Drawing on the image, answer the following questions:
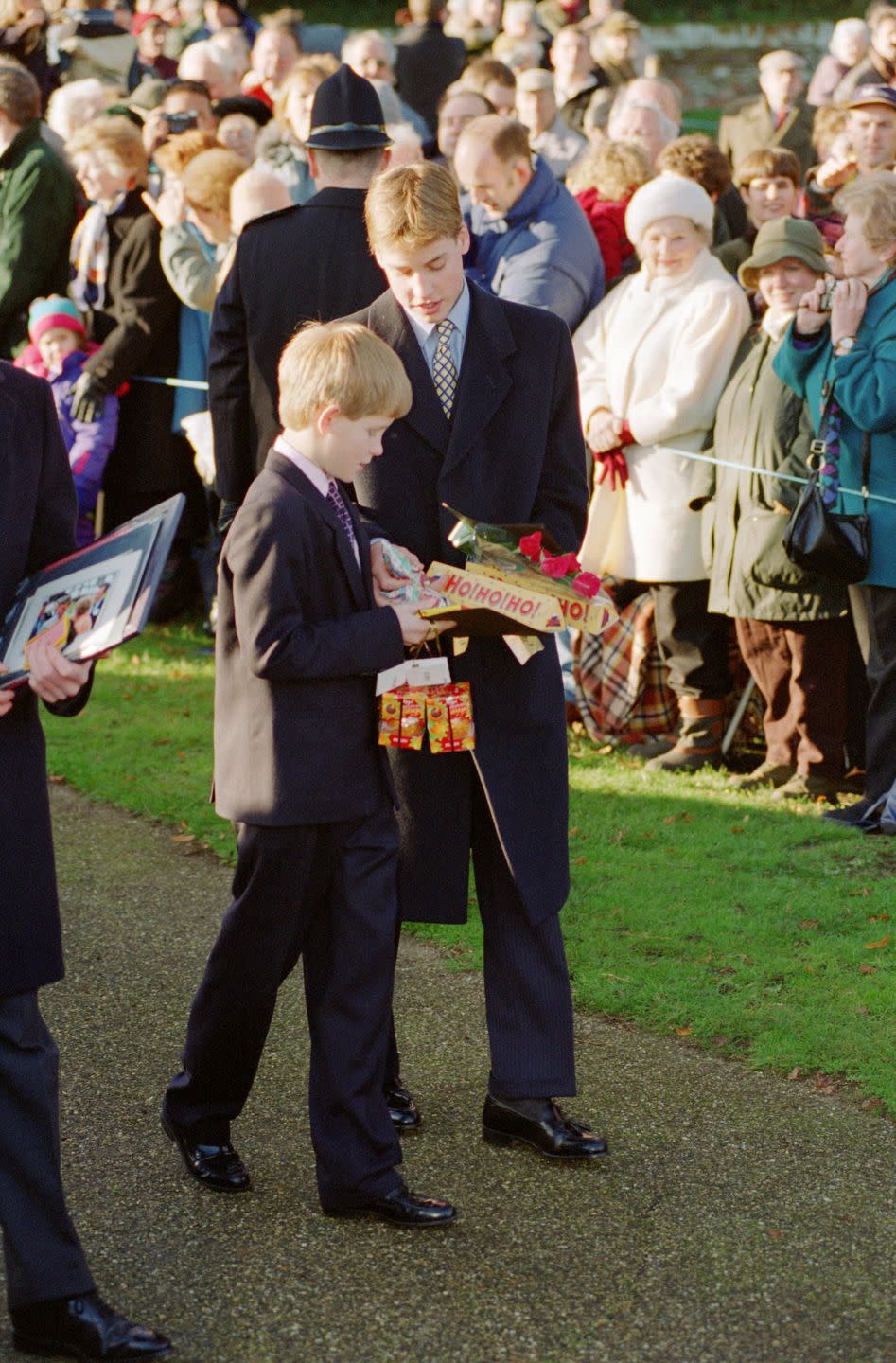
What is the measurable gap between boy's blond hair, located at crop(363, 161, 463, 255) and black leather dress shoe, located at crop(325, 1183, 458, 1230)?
202cm

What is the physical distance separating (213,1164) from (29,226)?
6916 millimetres

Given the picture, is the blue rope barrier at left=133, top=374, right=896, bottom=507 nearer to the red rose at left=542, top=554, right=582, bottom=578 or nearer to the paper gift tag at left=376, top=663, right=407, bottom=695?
the red rose at left=542, top=554, right=582, bottom=578

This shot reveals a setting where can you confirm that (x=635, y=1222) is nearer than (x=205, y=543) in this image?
Yes

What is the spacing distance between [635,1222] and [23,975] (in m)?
1.42

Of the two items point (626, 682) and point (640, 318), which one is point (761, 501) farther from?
point (626, 682)

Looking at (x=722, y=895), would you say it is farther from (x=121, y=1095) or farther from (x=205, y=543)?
(x=205, y=543)

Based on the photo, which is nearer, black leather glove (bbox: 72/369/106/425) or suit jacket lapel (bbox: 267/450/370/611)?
suit jacket lapel (bbox: 267/450/370/611)

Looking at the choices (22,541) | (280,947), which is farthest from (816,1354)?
(22,541)

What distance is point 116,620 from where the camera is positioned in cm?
300

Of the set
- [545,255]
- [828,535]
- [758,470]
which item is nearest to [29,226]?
[545,255]

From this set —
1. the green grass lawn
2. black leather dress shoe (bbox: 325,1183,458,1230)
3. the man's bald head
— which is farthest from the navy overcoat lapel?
the man's bald head

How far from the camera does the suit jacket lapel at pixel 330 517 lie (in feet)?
12.2

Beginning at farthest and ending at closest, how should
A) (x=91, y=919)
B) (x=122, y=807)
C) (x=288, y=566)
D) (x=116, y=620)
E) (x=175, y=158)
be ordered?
(x=175, y=158) < (x=122, y=807) < (x=91, y=919) < (x=288, y=566) < (x=116, y=620)

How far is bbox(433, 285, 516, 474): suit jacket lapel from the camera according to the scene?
4.08 meters
